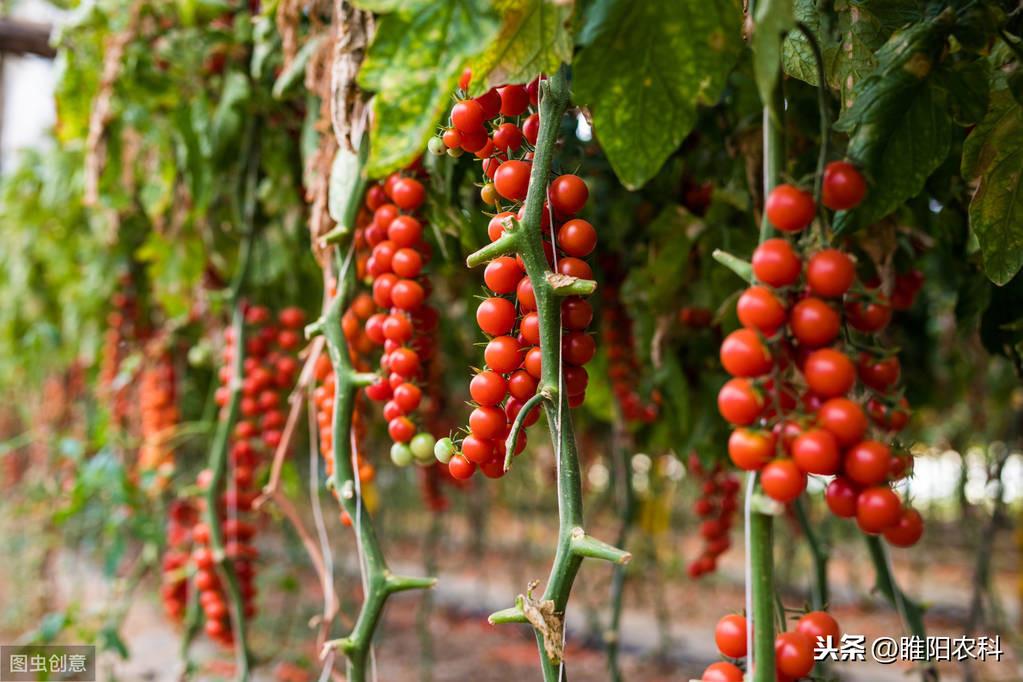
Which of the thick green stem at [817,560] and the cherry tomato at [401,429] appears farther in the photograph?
the thick green stem at [817,560]

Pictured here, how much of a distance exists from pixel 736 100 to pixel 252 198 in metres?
0.72

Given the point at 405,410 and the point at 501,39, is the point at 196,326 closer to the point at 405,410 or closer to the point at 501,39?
the point at 405,410

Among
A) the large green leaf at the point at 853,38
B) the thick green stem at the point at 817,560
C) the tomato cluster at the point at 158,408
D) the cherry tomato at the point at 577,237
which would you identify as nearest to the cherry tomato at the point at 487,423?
the cherry tomato at the point at 577,237

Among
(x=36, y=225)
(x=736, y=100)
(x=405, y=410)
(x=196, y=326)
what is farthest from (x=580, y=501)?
(x=36, y=225)

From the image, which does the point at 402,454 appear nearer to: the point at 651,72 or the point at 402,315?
the point at 402,315

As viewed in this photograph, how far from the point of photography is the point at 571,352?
476 millimetres

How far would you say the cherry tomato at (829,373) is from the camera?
0.34 meters

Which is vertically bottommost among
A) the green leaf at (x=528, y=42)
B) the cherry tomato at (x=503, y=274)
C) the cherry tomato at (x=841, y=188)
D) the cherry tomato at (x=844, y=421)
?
the cherry tomato at (x=844, y=421)

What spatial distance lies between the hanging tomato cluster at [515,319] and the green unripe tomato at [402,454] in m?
0.13

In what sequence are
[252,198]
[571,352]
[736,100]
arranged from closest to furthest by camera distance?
Result: 1. [571,352]
2. [736,100]
3. [252,198]

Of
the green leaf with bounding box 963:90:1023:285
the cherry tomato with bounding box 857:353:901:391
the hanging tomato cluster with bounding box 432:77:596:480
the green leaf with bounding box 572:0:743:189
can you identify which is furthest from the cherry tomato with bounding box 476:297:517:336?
the green leaf with bounding box 963:90:1023:285

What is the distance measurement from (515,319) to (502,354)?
0.03m

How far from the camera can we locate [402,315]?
622mm

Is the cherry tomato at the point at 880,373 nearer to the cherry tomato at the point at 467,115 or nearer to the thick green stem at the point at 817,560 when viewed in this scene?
the cherry tomato at the point at 467,115
